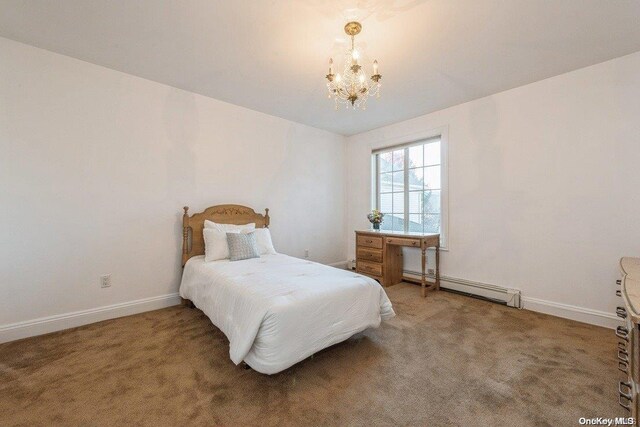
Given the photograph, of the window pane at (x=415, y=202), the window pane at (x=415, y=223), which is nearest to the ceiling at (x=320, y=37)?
the window pane at (x=415, y=202)

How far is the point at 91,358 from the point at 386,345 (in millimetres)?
2261

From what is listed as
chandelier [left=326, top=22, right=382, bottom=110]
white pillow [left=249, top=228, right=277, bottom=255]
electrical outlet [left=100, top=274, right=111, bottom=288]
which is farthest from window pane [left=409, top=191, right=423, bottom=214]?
electrical outlet [left=100, top=274, right=111, bottom=288]

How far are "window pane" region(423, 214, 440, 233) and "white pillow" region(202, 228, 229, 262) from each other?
2.82m

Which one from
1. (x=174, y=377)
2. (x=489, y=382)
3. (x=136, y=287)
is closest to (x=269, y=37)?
(x=174, y=377)

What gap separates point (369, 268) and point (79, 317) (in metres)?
3.35

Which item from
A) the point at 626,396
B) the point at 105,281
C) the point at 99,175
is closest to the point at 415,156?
the point at 626,396

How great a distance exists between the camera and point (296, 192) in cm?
424

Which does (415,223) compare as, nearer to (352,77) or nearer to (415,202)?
(415,202)

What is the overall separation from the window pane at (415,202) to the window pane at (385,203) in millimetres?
375

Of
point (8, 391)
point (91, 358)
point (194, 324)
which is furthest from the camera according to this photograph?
point (194, 324)

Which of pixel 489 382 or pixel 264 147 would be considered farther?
pixel 264 147

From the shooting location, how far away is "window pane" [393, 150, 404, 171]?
4.27 metres

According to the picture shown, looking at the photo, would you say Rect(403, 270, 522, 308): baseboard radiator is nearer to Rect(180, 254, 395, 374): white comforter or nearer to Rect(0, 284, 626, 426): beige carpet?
Rect(0, 284, 626, 426): beige carpet

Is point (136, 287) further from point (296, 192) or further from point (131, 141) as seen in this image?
point (296, 192)
